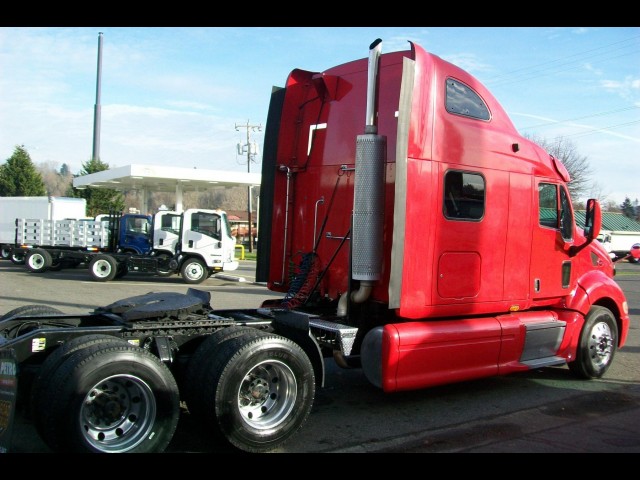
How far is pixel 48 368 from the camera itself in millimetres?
4062

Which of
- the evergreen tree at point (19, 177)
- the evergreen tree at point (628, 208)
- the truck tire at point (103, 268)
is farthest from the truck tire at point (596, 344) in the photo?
the evergreen tree at point (628, 208)

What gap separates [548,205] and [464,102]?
6.05 feet

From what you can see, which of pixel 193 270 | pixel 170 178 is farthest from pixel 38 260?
pixel 170 178

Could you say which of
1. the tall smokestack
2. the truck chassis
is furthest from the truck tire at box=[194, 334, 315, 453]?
the tall smokestack

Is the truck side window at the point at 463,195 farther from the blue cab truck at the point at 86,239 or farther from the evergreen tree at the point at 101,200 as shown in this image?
the evergreen tree at the point at 101,200

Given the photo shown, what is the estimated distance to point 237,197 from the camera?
12281cm

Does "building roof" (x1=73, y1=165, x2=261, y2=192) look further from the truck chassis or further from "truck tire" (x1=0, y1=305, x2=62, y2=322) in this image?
the truck chassis

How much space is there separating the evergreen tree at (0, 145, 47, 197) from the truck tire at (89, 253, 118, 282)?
83.1 feet

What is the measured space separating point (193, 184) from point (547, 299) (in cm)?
2381

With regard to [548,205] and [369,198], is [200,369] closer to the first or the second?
[369,198]

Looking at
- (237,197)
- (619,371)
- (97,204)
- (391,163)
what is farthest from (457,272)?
(237,197)

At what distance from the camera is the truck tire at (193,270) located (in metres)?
19.0

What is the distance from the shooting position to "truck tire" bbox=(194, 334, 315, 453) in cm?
442
